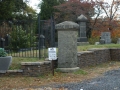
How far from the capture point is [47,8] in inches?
1601

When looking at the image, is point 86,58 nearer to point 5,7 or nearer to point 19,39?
point 19,39

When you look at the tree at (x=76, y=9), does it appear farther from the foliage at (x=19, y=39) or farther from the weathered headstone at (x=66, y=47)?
the weathered headstone at (x=66, y=47)

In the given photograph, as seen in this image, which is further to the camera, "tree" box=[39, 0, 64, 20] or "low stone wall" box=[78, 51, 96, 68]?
"tree" box=[39, 0, 64, 20]

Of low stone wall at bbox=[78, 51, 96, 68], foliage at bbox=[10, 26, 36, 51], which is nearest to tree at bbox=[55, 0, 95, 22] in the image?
foliage at bbox=[10, 26, 36, 51]

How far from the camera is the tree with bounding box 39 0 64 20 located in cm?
4041

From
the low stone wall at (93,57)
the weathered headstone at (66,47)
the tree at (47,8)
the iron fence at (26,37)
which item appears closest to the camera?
the weathered headstone at (66,47)

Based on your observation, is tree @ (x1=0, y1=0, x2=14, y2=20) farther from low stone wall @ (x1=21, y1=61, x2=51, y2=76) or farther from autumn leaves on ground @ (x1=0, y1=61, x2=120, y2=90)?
low stone wall @ (x1=21, y1=61, x2=51, y2=76)

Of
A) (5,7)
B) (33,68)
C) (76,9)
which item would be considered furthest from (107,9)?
(33,68)

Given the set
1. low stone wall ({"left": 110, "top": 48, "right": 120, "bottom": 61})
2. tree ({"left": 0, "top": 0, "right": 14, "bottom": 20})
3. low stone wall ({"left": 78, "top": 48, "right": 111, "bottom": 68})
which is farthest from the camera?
tree ({"left": 0, "top": 0, "right": 14, "bottom": 20})

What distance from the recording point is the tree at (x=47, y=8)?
40.4m

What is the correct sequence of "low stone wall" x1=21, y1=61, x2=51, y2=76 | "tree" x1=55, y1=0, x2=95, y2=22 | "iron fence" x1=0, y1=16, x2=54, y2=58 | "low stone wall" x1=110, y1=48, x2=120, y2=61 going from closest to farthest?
"low stone wall" x1=21, y1=61, x2=51, y2=76
"iron fence" x1=0, y1=16, x2=54, y2=58
"low stone wall" x1=110, y1=48, x2=120, y2=61
"tree" x1=55, y1=0, x2=95, y2=22

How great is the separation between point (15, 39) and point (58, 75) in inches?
264

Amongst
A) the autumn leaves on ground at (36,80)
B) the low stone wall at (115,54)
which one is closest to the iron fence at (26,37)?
the autumn leaves on ground at (36,80)

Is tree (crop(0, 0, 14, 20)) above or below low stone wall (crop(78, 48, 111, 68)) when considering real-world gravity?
above
